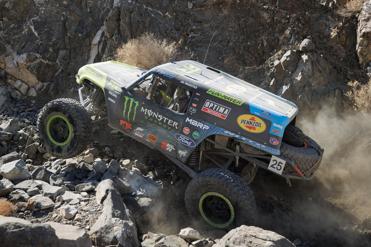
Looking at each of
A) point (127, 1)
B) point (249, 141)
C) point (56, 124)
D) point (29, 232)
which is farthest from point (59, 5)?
point (29, 232)

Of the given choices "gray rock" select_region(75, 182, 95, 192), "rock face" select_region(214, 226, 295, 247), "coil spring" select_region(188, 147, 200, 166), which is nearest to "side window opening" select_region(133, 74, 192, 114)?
"coil spring" select_region(188, 147, 200, 166)

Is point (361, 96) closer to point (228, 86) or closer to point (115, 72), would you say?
point (228, 86)

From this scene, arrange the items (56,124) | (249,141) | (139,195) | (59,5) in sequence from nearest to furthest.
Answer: (249,141), (139,195), (56,124), (59,5)

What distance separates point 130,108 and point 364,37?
5.30 metres

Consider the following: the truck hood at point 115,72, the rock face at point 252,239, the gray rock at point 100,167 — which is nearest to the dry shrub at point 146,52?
the truck hood at point 115,72

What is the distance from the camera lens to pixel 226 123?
22.5 ft

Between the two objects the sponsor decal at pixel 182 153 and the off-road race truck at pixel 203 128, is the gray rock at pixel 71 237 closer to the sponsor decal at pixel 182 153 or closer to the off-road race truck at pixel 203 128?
the off-road race truck at pixel 203 128

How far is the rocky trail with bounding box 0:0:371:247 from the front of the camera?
6355mm

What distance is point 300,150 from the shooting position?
22.4 feet

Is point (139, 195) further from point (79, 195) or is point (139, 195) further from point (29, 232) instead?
point (29, 232)

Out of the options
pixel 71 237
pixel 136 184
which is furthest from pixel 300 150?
pixel 71 237

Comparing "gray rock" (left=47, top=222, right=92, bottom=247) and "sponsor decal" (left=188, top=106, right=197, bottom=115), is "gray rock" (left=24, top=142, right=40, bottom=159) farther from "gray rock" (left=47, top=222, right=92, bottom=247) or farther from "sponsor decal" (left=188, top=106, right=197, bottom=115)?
"gray rock" (left=47, top=222, right=92, bottom=247)

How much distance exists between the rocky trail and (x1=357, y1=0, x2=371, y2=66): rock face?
0.08 feet

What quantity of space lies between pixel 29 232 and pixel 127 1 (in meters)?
8.27
